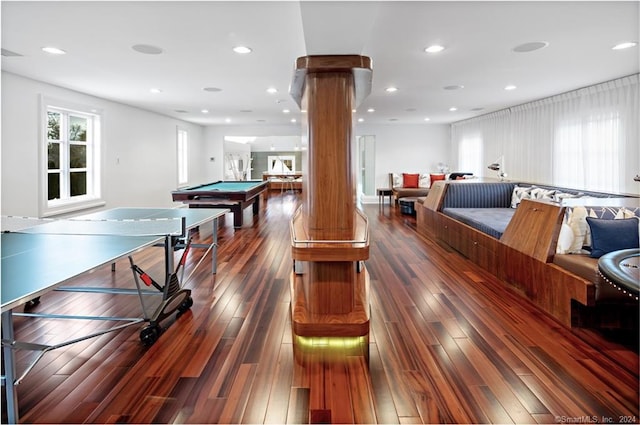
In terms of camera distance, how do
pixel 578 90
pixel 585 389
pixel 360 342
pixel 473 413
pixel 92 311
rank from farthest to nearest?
1. pixel 578 90
2. pixel 92 311
3. pixel 360 342
4. pixel 585 389
5. pixel 473 413

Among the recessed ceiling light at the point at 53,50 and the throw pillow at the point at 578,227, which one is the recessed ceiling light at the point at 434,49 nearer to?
the throw pillow at the point at 578,227

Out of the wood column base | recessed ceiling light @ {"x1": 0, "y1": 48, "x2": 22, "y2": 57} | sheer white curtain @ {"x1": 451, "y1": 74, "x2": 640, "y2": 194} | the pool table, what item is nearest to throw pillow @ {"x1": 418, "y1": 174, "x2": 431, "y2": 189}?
sheer white curtain @ {"x1": 451, "y1": 74, "x2": 640, "y2": 194}

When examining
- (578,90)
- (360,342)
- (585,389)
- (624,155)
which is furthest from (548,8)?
(578,90)

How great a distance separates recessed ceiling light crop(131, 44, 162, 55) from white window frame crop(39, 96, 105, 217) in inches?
94.3

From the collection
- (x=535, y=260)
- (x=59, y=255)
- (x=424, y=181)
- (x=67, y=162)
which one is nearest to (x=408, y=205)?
(x=424, y=181)

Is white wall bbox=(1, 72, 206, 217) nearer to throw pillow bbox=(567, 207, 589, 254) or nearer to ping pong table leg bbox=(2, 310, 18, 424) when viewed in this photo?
ping pong table leg bbox=(2, 310, 18, 424)

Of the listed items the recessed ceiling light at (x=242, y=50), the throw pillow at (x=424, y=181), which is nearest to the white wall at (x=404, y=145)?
the throw pillow at (x=424, y=181)

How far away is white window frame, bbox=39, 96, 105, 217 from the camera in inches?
206

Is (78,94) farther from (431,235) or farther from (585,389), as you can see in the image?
(585,389)

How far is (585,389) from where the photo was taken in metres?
1.94

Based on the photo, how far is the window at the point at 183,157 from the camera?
10.2m

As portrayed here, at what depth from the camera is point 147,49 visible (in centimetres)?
371

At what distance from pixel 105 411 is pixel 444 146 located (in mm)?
10791

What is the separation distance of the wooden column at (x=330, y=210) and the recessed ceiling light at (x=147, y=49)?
1.83m
